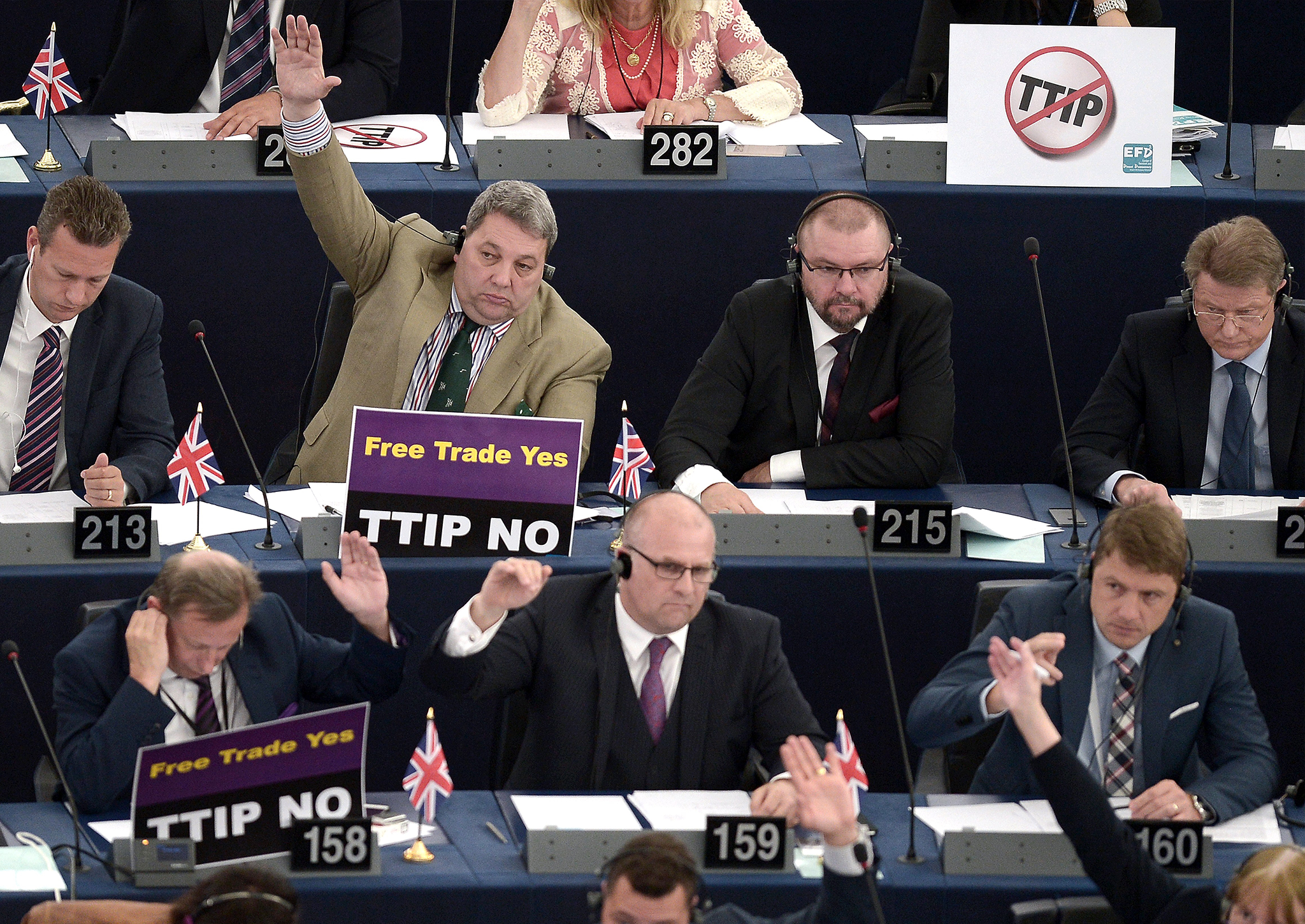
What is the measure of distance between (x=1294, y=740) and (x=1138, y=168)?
1719 mm

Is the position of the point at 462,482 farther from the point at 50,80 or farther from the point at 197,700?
the point at 50,80

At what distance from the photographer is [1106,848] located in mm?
3482

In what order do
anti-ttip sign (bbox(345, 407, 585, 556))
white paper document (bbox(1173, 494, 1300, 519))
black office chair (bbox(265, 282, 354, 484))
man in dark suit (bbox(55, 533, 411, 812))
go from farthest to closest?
black office chair (bbox(265, 282, 354, 484)) → white paper document (bbox(1173, 494, 1300, 519)) → anti-ttip sign (bbox(345, 407, 585, 556)) → man in dark suit (bbox(55, 533, 411, 812))

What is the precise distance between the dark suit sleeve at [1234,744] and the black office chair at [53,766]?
205 cm

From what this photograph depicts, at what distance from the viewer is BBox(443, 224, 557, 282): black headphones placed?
16.6 feet

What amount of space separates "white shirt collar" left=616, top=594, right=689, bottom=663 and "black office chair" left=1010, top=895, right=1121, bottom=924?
88cm

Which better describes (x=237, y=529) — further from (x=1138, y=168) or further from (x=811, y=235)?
(x=1138, y=168)

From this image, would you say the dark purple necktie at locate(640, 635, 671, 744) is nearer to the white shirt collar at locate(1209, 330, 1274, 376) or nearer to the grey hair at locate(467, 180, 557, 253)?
the grey hair at locate(467, 180, 557, 253)

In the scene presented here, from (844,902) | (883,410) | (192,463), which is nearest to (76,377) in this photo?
(192,463)

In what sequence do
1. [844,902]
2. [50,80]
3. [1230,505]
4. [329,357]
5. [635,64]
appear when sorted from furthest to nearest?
1. [635,64]
2. [50,80]
3. [329,357]
4. [1230,505]
5. [844,902]

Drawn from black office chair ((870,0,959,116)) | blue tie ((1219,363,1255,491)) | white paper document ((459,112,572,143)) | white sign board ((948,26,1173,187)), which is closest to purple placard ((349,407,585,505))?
white paper document ((459,112,572,143))

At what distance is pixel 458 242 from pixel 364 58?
1.13m

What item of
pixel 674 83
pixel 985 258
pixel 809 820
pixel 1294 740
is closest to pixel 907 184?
pixel 985 258

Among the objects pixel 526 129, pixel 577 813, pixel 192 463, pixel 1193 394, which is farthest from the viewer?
pixel 526 129
